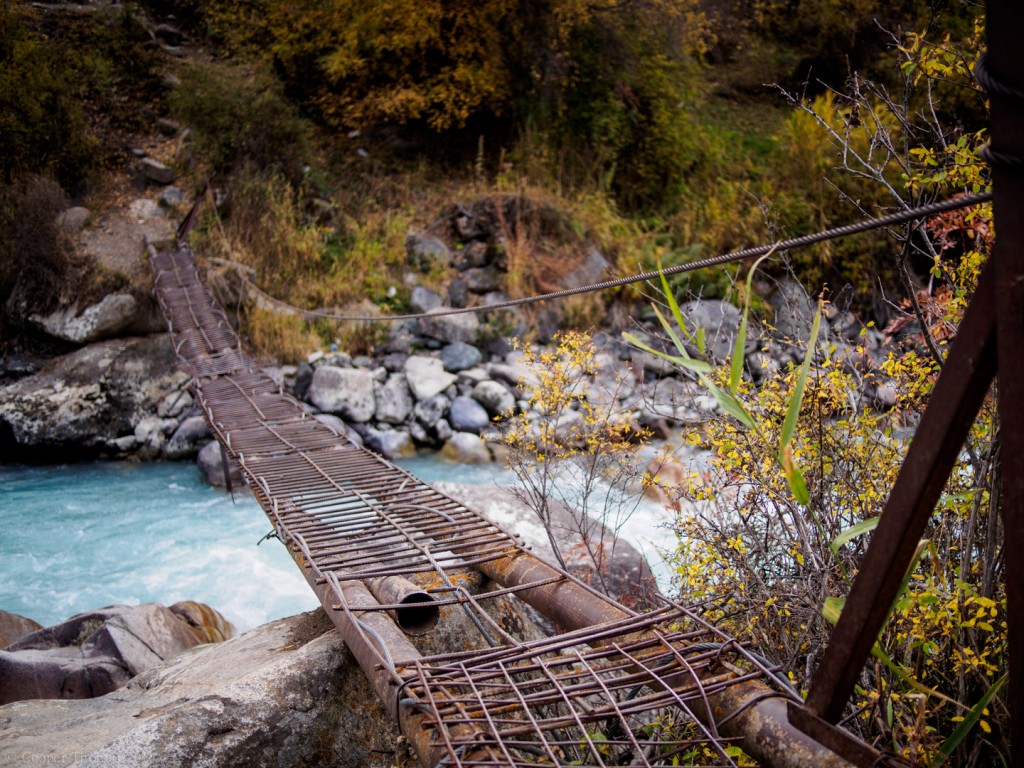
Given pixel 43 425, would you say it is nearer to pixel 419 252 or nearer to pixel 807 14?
pixel 419 252

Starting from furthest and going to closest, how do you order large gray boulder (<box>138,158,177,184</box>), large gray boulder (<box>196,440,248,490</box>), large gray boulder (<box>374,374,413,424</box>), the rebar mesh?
large gray boulder (<box>138,158,177,184</box>) < large gray boulder (<box>374,374,413,424</box>) < large gray boulder (<box>196,440,248,490</box>) < the rebar mesh

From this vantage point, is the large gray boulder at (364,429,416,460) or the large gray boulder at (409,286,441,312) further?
the large gray boulder at (409,286,441,312)

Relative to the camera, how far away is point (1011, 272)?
88 centimetres

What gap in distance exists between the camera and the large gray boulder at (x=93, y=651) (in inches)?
125

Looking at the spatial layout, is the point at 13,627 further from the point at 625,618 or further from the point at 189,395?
the point at 625,618

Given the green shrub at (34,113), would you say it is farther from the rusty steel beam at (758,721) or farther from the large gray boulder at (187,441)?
the rusty steel beam at (758,721)

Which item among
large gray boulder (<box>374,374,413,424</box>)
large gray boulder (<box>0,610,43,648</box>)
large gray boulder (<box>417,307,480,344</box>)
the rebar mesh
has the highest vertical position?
the rebar mesh

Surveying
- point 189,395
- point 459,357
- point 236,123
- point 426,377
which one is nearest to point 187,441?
point 189,395

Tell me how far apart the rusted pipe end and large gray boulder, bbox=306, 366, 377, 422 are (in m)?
5.43

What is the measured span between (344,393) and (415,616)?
5.59 m

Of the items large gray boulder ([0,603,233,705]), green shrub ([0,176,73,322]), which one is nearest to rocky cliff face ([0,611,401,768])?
large gray boulder ([0,603,233,705])

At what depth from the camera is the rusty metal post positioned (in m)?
0.86

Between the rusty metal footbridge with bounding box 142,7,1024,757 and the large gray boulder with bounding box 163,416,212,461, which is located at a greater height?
the rusty metal footbridge with bounding box 142,7,1024,757

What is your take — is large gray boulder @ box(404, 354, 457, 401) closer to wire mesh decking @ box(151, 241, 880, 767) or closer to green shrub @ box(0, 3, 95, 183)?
wire mesh decking @ box(151, 241, 880, 767)
